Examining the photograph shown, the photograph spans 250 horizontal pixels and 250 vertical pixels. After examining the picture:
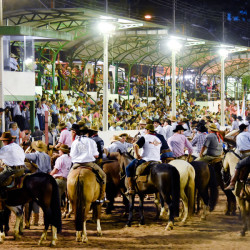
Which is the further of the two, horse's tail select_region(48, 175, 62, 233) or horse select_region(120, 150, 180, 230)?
horse select_region(120, 150, 180, 230)

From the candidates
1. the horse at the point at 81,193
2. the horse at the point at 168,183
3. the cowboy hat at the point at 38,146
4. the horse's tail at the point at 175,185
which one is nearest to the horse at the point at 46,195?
the horse at the point at 81,193

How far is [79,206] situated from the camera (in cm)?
1120

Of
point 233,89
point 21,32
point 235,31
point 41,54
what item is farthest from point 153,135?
point 235,31

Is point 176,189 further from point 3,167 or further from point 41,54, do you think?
point 41,54

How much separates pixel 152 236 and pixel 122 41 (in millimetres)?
21501

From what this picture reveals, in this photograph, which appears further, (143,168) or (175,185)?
(143,168)

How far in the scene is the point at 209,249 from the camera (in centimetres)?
1063

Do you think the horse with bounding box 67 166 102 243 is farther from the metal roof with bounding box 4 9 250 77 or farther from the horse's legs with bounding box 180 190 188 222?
the metal roof with bounding box 4 9 250 77

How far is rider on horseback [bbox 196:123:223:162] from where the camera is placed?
15.6 meters

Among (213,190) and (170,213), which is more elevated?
(213,190)

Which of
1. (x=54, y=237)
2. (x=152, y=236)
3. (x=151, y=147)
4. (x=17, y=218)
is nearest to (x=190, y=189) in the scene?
(x=151, y=147)

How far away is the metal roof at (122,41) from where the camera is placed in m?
23.8

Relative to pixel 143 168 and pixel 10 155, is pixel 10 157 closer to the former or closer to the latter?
pixel 10 155

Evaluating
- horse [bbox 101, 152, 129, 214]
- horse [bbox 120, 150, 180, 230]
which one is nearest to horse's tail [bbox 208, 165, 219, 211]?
horse [bbox 120, 150, 180, 230]
